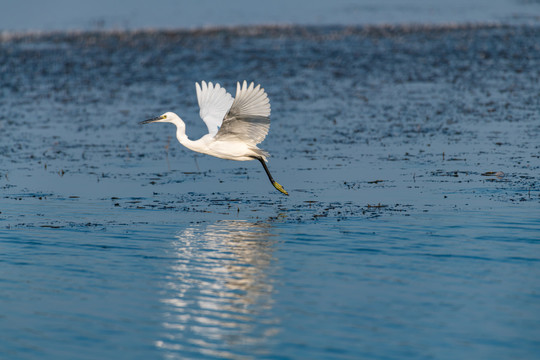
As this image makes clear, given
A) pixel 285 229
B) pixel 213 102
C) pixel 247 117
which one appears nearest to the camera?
pixel 285 229

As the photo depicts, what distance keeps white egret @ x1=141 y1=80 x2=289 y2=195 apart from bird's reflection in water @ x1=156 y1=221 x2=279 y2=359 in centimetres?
152

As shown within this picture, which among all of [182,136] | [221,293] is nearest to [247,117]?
[182,136]

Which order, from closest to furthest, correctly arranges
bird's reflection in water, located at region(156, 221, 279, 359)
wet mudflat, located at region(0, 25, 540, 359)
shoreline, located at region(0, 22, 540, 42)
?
bird's reflection in water, located at region(156, 221, 279, 359) → wet mudflat, located at region(0, 25, 540, 359) → shoreline, located at region(0, 22, 540, 42)

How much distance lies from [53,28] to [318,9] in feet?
78.6

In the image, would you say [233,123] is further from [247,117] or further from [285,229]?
[285,229]

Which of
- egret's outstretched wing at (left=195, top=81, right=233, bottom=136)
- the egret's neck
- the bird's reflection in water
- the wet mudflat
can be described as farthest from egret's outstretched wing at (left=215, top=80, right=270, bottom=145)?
the bird's reflection in water

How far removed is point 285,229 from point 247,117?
6.18 feet

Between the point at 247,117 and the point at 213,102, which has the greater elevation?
the point at 213,102

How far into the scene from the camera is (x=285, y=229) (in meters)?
11.1

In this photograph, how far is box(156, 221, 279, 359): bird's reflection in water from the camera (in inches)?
289

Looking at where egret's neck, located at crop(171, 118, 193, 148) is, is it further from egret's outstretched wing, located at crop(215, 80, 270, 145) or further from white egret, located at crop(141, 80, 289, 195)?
egret's outstretched wing, located at crop(215, 80, 270, 145)

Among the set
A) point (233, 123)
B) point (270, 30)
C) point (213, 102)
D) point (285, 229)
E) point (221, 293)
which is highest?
point (270, 30)

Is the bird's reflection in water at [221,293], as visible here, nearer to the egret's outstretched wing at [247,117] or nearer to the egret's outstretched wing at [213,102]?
the egret's outstretched wing at [247,117]

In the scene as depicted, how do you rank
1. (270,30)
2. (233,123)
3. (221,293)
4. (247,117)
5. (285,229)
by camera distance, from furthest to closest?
1. (270,30)
2. (233,123)
3. (247,117)
4. (285,229)
5. (221,293)
